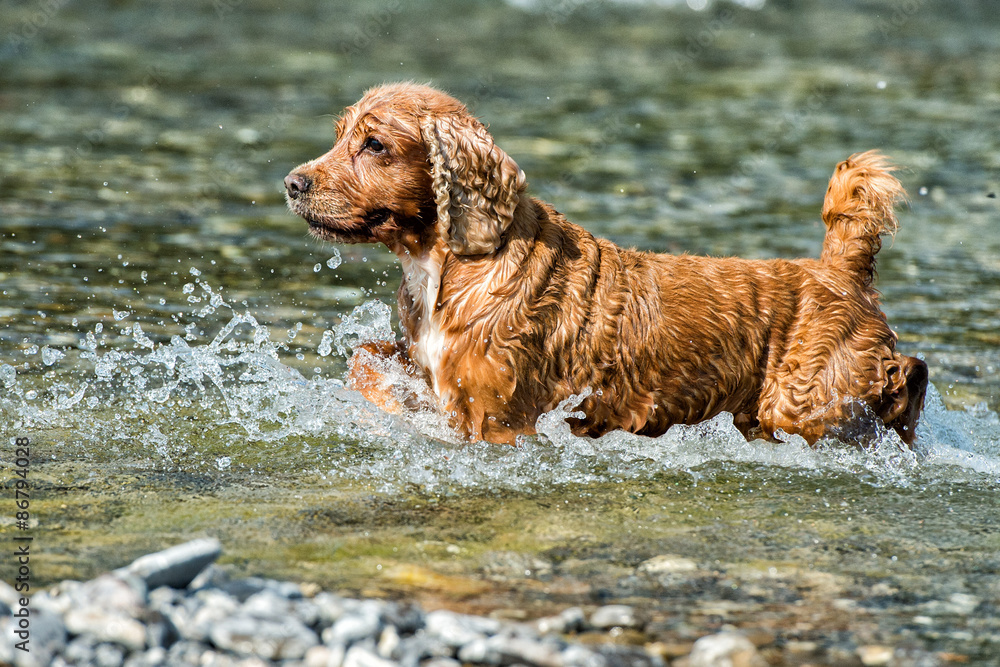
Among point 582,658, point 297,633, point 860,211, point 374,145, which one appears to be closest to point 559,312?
point 374,145

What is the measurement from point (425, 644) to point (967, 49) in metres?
21.1

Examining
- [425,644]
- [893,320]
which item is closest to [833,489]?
[425,644]

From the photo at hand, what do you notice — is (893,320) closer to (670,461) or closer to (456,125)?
(670,461)

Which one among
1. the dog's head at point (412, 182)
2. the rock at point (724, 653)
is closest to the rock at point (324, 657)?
the rock at point (724, 653)

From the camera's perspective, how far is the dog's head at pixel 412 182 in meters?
5.65

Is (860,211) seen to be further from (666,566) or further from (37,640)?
(37,640)

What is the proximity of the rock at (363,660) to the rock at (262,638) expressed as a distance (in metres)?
0.16

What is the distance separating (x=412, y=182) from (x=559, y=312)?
944mm

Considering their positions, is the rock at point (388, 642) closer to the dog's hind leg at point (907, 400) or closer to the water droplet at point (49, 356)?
the dog's hind leg at point (907, 400)

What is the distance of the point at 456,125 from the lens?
5.71 meters

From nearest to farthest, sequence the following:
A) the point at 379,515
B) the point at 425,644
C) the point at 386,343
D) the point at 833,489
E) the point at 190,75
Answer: the point at 425,644, the point at 379,515, the point at 833,489, the point at 386,343, the point at 190,75

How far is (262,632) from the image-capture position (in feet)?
12.4

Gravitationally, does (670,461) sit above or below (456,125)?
below

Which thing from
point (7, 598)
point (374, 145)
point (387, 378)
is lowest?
point (7, 598)
